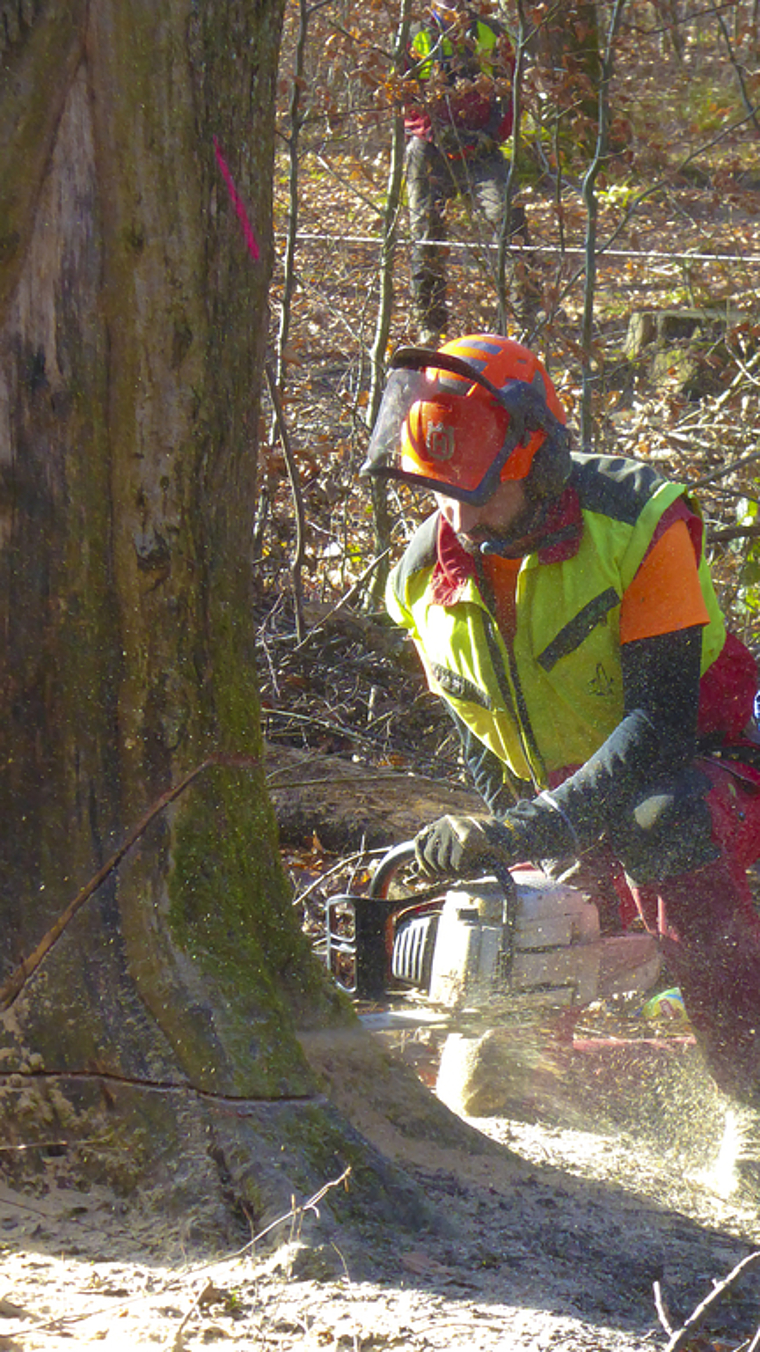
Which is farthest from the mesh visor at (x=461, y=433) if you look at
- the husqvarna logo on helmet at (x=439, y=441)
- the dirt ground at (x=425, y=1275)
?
the dirt ground at (x=425, y=1275)

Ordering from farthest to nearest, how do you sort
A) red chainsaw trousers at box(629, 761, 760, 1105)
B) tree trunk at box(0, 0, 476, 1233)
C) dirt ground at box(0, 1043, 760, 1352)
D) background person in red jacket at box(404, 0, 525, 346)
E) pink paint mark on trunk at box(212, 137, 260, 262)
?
background person in red jacket at box(404, 0, 525, 346) < red chainsaw trousers at box(629, 761, 760, 1105) < pink paint mark on trunk at box(212, 137, 260, 262) < tree trunk at box(0, 0, 476, 1233) < dirt ground at box(0, 1043, 760, 1352)

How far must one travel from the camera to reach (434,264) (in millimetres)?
6672

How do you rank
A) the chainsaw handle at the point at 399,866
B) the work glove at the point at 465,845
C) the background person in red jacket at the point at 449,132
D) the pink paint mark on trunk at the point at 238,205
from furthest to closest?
the background person in red jacket at the point at 449,132
the chainsaw handle at the point at 399,866
the work glove at the point at 465,845
the pink paint mark on trunk at the point at 238,205

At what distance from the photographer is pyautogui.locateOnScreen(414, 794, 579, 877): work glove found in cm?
278

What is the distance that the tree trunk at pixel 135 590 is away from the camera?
71.8 inches

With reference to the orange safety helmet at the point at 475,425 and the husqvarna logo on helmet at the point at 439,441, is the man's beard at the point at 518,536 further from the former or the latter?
the husqvarna logo on helmet at the point at 439,441

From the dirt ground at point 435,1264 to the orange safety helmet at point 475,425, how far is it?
4.30 feet

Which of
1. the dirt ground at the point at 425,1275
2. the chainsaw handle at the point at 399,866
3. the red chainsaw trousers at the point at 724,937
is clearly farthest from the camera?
the red chainsaw trousers at the point at 724,937

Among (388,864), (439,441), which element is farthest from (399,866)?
(439,441)

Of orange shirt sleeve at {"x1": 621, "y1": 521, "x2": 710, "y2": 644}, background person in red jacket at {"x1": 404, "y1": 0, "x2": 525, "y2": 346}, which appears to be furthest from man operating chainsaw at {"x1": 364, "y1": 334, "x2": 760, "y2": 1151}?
background person in red jacket at {"x1": 404, "y1": 0, "x2": 525, "y2": 346}

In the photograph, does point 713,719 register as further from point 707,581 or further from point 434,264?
point 434,264

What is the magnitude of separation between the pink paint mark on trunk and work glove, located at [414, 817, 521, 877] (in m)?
1.33

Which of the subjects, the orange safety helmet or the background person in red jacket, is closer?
the orange safety helmet

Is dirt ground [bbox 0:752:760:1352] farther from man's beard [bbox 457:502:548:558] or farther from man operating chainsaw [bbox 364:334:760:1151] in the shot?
man's beard [bbox 457:502:548:558]
